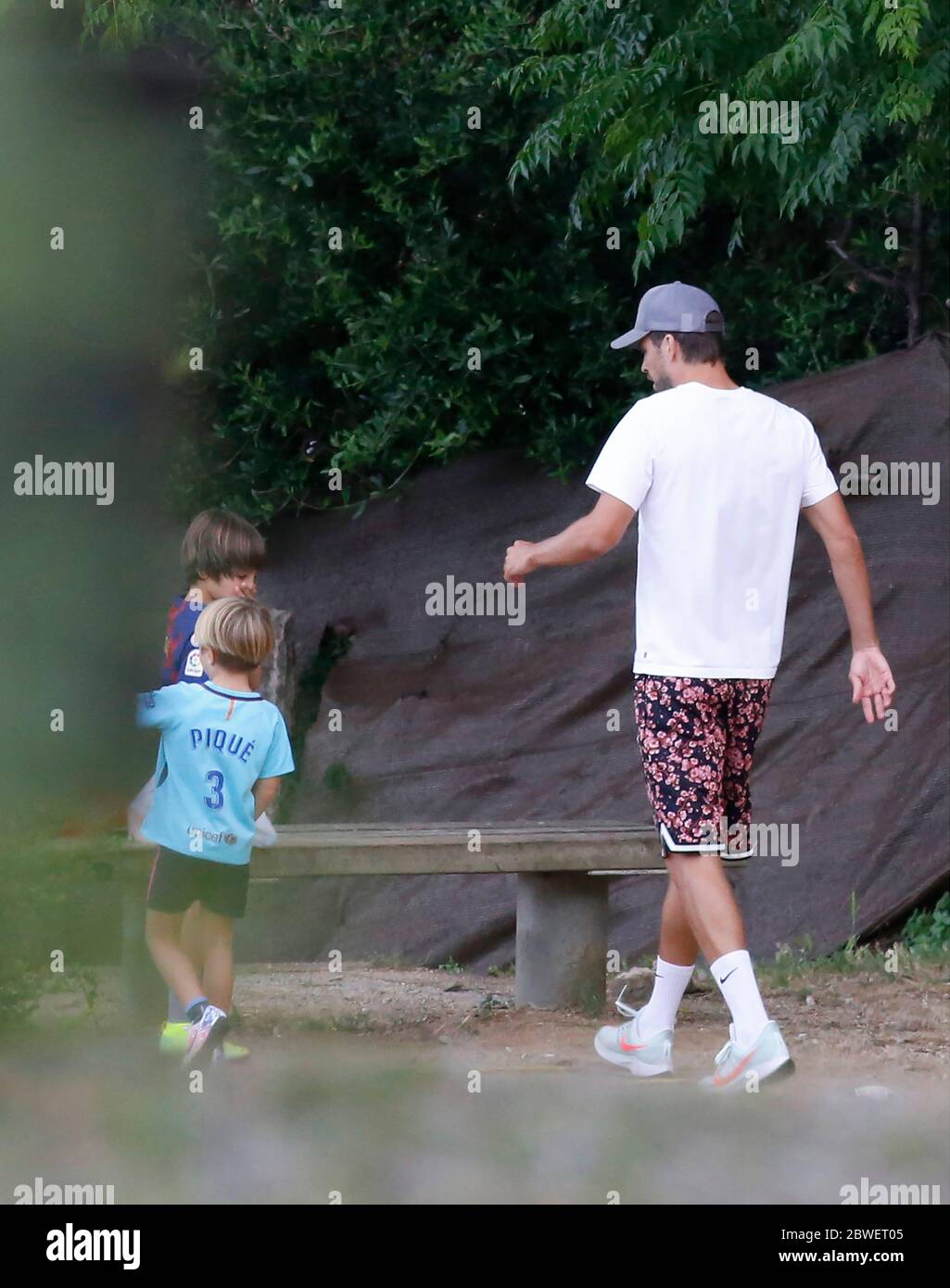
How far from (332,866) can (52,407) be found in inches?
84.4

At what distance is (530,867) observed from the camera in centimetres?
502

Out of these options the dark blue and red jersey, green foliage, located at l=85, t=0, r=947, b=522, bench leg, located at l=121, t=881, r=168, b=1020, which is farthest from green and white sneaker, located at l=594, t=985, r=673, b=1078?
green foliage, located at l=85, t=0, r=947, b=522

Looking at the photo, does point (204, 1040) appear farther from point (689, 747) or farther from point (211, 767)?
point (689, 747)

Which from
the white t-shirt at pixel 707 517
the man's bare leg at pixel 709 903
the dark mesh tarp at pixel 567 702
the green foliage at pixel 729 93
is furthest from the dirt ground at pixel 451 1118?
the green foliage at pixel 729 93

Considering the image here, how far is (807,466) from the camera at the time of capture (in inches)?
159

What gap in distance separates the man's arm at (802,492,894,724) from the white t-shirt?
0.14 m

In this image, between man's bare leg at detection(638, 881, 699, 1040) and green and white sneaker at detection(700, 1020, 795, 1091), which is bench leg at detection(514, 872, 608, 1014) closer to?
man's bare leg at detection(638, 881, 699, 1040)

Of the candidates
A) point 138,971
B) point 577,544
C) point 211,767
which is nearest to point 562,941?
point 138,971

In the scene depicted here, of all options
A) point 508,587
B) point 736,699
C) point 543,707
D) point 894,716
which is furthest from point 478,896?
point 736,699

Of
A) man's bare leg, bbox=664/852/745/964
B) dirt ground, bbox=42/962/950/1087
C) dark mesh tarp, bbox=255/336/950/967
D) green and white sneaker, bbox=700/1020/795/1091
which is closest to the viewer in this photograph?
green and white sneaker, bbox=700/1020/795/1091

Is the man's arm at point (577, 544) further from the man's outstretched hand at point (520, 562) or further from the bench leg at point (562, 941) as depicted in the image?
the bench leg at point (562, 941)

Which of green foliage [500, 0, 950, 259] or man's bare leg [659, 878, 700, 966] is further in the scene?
green foliage [500, 0, 950, 259]

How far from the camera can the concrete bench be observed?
15.3ft

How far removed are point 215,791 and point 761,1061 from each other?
4.84ft
